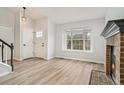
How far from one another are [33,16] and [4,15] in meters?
1.54

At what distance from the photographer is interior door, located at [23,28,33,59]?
5543 millimetres

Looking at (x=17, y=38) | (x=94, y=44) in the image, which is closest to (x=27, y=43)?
(x=17, y=38)

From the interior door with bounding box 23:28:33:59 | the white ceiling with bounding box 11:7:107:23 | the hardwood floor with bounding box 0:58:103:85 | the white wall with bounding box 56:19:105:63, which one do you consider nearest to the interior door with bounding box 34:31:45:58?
the interior door with bounding box 23:28:33:59

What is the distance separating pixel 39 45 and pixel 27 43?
2.44 ft

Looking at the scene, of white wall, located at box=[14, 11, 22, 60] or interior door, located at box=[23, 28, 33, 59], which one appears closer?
white wall, located at box=[14, 11, 22, 60]

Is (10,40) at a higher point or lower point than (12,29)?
lower

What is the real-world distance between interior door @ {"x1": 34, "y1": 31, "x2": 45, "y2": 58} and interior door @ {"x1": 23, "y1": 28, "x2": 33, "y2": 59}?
32 cm

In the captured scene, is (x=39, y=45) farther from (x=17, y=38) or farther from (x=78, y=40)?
(x=78, y=40)

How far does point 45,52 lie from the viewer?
5699 millimetres

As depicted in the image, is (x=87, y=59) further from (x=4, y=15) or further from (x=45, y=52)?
(x=4, y=15)

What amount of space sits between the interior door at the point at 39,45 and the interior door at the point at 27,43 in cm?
32

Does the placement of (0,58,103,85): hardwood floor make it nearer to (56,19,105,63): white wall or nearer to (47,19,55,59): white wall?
(56,19,105,63): white wall

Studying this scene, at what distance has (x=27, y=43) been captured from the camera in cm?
577
